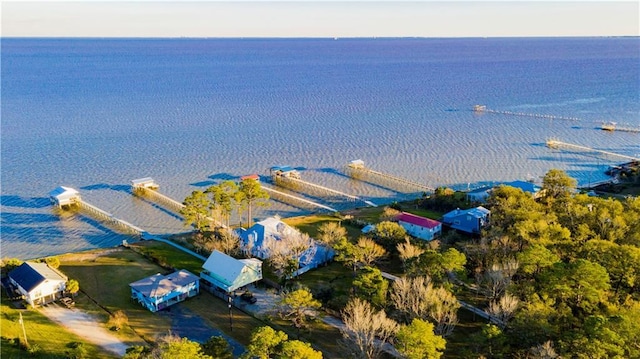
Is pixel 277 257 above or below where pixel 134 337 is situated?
above

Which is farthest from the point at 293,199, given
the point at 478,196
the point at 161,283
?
the point at 161,283

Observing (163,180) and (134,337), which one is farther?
(163,180)

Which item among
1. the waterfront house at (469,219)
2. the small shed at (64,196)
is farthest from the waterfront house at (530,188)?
the small shed at (64,196)

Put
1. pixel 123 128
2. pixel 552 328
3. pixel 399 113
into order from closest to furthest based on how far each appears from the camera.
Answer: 1. pixel 552 328
2. pixel 123 128
3. pixel 399 113

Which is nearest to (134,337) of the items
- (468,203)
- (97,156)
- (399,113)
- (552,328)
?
(552,328)

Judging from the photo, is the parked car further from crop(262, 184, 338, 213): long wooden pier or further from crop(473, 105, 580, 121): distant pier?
crop(473, 105, 580, 121): distant pier

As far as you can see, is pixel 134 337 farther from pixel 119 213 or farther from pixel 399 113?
pixel 399 113

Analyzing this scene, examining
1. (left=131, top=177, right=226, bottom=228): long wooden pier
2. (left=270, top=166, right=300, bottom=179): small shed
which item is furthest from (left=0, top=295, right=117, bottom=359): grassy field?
(left=270, top=166, right=300, bottom=179): small shed
